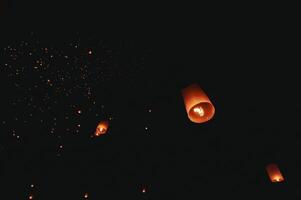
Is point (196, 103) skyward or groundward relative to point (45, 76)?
groundward

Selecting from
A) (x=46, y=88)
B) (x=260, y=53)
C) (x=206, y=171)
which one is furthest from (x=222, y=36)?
(x=206, y=171)

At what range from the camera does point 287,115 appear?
16.2ft

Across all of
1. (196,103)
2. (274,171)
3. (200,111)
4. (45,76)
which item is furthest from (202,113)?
(274,171)

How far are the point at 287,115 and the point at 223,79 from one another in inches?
71.1

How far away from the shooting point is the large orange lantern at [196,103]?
2195 millimetres

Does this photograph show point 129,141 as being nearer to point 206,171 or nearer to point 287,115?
point 206,171

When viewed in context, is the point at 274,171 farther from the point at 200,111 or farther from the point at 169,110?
the point at 200,111

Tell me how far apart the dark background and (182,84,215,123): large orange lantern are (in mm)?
959

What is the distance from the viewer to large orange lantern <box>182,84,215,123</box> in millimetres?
2195

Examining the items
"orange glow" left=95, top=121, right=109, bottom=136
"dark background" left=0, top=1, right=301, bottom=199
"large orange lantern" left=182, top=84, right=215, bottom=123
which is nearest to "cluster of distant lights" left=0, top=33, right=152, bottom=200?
"dark background" left=0, top=1, right=301, bottom=199

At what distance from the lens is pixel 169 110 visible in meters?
4.52

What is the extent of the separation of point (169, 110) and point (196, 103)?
236 centimetres

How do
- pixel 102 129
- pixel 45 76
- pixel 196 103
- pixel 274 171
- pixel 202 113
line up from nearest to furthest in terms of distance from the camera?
pixel 196 103, pixel 202 113, pixel 45 76, pixel 102 129, pixel 274 171

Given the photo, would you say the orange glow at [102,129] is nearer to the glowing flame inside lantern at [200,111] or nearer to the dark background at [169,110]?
the dark background at [169,110]
